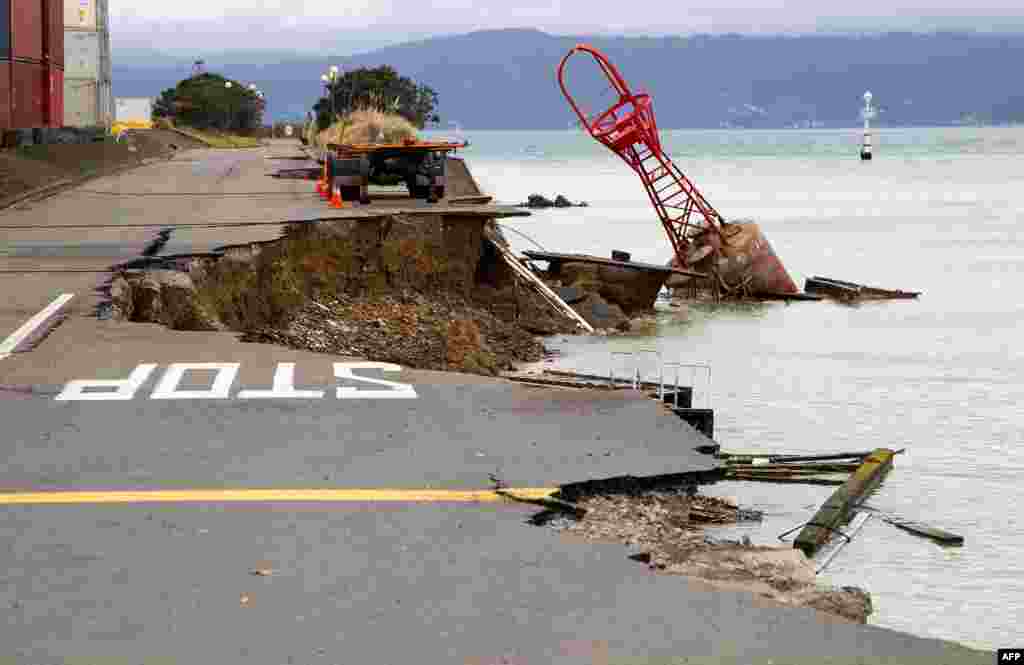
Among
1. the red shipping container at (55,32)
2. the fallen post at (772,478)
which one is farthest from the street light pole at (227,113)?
the fallen post at (772,478)

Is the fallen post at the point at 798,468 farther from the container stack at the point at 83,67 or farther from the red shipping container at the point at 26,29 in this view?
the container stack at the point at 83,67

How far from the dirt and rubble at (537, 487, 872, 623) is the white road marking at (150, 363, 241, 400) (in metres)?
3.86

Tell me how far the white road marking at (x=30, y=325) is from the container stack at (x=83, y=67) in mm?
57050

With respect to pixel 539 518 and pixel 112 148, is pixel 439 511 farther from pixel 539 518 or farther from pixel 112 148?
pixel 112 148

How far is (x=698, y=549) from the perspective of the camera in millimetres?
8188

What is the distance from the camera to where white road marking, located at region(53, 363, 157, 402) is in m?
11.5

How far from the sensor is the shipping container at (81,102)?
72188mm

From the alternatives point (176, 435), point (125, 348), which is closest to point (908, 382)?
point (125, 348)

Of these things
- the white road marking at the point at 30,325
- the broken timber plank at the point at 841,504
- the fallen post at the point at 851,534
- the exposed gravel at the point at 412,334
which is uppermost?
the white road marking at the point at 30,325

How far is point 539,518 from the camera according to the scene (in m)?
8.39

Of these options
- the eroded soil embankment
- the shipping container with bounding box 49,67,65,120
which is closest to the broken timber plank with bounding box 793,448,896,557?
the eroded soil embankment

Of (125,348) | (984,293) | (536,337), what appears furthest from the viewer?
(984,293)

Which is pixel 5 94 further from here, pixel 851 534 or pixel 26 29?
pixel 851 534

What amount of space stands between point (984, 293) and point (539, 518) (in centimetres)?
3433
